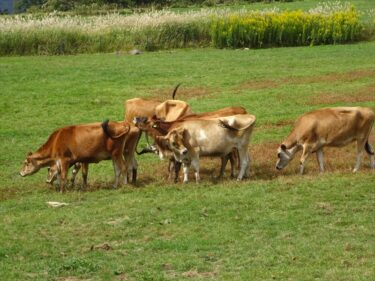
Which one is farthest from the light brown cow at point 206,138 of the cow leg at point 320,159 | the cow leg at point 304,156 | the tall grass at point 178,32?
the tall grass at point 178,32

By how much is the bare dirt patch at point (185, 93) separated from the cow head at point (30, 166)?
11172 mm

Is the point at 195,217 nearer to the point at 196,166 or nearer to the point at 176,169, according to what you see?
the point at 196,166

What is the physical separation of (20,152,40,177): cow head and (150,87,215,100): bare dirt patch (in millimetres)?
11172

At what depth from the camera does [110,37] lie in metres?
40.4

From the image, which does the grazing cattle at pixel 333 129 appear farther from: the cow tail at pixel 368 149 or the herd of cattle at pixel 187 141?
the cow tail at pixel 368 149

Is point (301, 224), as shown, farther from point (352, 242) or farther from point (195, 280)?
point (195, 280)

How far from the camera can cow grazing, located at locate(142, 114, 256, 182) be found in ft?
48.3

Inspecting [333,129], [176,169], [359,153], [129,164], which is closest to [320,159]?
[333,129]

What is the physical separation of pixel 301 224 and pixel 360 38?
31994 millimetres

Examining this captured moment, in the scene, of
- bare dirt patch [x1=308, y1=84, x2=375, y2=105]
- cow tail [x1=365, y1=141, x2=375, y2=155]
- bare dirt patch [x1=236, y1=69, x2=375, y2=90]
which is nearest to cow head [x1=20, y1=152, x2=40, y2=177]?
cow tail [x1=365, y1=141, x2=375, y2=155]

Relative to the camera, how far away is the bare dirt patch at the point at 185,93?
2626cm

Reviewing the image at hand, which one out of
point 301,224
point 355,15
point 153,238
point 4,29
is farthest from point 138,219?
point 355,15

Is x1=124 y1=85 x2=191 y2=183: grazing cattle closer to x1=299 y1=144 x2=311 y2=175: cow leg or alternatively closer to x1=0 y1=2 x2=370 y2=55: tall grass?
x1=299 y1=144 x2=311 y2=175: cow leg

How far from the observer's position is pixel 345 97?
2478cm
